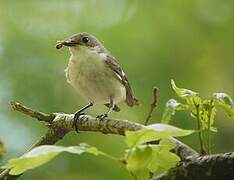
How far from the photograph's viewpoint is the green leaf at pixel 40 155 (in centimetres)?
83

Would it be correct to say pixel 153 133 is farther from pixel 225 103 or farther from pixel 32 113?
pixel 32 113

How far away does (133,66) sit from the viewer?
3.46 m

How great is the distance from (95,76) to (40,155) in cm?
196

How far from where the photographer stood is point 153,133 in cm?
85

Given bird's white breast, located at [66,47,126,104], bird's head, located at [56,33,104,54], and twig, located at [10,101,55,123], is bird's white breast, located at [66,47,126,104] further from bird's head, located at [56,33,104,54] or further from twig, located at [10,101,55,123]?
twig, located at [10,101,55,123]

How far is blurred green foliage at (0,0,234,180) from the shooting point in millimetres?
3184

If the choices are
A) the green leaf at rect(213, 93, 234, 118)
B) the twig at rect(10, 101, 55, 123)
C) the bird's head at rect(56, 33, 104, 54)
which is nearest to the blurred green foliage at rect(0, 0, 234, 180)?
the bird's head at rect(56, 33, 104, 54)

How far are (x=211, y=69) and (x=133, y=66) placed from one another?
1.57 ft

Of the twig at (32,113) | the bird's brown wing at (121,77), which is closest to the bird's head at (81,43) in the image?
the bird's brown wing at (121,77)

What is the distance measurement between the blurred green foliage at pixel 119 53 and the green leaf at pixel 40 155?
1.99 metres

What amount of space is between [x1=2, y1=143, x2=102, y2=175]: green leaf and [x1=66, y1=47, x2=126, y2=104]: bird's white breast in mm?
1883

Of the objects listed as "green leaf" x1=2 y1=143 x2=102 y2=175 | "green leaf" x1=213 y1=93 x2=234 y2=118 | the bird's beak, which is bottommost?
"green leaf" x1=2 y1=143 x2=102 y2=175

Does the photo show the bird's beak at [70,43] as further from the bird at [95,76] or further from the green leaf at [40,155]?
the green leaf at [40,155]

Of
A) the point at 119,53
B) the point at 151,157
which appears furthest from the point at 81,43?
the point at 151,157
